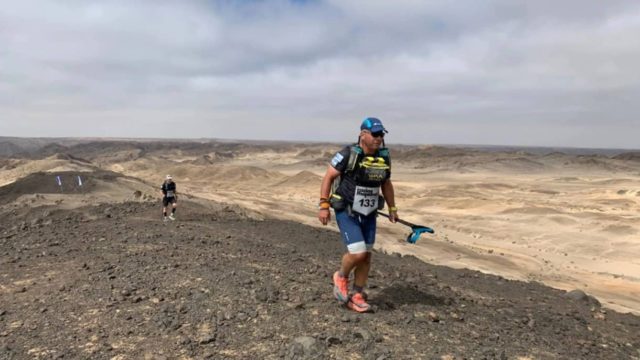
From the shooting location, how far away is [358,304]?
4.41 metres

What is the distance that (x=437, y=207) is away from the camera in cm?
2616

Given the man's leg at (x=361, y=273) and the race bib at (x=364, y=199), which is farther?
the man's leg at (x=361, y=273)

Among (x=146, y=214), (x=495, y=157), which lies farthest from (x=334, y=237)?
(x=495, y=157)

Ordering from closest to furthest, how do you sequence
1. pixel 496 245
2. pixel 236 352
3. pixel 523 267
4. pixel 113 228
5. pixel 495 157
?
1. pixel 236 352
2. pixel 113 228
3. pixel 523 267
4. pixel 496 245
5. pixel 495 157

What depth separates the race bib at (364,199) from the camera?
4.34 m

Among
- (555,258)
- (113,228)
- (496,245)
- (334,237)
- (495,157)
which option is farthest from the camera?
(495,157)

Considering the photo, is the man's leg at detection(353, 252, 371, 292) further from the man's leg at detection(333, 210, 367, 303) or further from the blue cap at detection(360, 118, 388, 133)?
the blue cap at detection(360, 118, 388, 133)

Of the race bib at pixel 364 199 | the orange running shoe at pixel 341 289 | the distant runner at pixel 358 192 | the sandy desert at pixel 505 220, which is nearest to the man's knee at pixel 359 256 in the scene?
the distant runner at pixel 358 192

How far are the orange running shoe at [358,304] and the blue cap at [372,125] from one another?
1.69 metres

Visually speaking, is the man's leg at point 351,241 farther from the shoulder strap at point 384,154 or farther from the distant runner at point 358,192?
the shoulder strap at point 384,154

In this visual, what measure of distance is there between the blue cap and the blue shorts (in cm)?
86

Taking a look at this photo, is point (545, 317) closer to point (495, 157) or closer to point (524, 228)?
point (524, 228)

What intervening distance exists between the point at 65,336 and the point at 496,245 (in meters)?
16.4

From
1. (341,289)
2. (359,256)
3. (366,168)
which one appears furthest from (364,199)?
(341,289)
